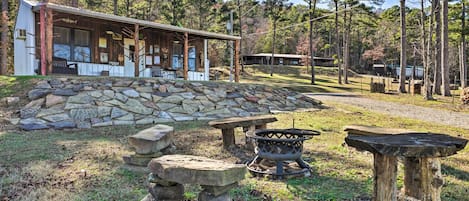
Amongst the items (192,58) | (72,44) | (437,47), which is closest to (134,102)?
(72,44)

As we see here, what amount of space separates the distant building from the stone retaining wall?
32309 mm

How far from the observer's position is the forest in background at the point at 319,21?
21906 millimetres

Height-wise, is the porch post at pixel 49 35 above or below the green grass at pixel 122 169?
above

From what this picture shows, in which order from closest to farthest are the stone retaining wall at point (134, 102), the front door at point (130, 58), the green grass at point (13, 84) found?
the stone retaining wall at point (134, 102) → the green grass at point (13, 84) → the front door at point (130, 58)

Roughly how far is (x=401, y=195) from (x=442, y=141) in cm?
83

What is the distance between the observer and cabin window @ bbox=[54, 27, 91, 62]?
13.2 meters

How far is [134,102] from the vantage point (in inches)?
374

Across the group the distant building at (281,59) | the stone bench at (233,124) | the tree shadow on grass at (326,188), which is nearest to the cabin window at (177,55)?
the stone bench at (233,124)

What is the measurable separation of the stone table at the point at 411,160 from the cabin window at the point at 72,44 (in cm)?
1280

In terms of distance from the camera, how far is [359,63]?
176 feet

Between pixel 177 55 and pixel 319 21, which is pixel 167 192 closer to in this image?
pixel 177 55

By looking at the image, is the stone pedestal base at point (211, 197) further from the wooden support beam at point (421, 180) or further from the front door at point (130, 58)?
the front door at point (130, 58)

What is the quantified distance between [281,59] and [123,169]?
45.3 meters

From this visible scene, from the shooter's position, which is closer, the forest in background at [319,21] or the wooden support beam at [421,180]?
the wooden support beam at [421,180]
